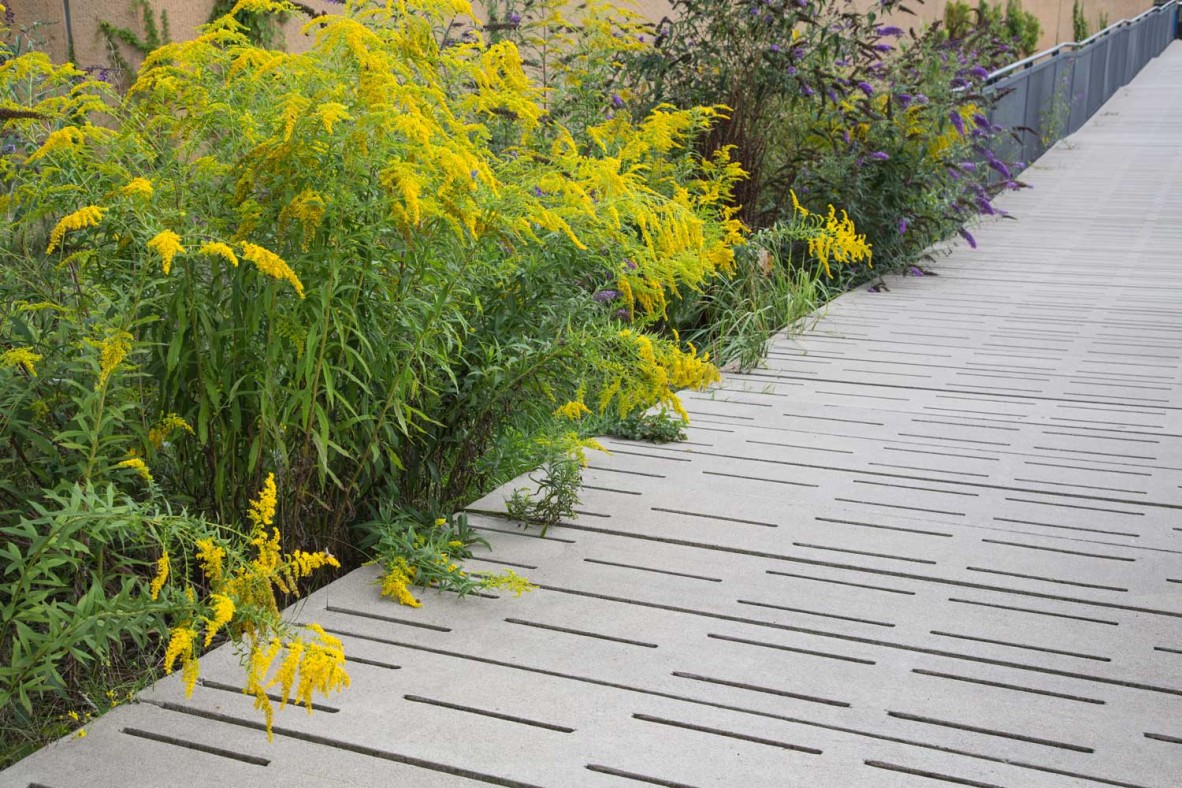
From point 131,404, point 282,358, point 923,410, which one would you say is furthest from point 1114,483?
point 131,404

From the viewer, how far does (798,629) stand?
263 cm

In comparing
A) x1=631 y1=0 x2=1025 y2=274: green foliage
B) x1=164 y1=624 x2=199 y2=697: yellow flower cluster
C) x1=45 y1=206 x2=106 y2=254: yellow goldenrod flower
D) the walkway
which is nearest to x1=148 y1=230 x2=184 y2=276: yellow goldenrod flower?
x1=45 y1=206 x2=106 y2=254: yellow goldenrod flower

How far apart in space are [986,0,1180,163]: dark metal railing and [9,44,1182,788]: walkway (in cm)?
471

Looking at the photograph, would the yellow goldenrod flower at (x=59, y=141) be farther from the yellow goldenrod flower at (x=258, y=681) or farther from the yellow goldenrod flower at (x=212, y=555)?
the yellow goldenrod flower at (x=258, y=681)

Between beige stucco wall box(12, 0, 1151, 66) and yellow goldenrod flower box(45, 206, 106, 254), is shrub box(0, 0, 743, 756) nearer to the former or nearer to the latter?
yellow goldenrod flower box(45, 206, 106, 254)

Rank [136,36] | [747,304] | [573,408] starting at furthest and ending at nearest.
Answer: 1. [136,36]
2. [747,304]
3. [573,408]

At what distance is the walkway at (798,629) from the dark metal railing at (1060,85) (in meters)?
4.71

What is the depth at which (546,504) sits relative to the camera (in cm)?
316

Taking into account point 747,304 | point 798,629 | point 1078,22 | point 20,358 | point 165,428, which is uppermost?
point 1078,22

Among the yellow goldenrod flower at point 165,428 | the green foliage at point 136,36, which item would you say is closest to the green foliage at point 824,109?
the green foliage at point 136,36

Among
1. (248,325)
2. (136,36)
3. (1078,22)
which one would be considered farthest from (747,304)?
(1078,22)

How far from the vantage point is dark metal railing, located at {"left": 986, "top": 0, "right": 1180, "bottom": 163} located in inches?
384

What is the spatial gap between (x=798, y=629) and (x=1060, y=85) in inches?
446

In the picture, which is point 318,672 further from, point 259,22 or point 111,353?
point 259,22
